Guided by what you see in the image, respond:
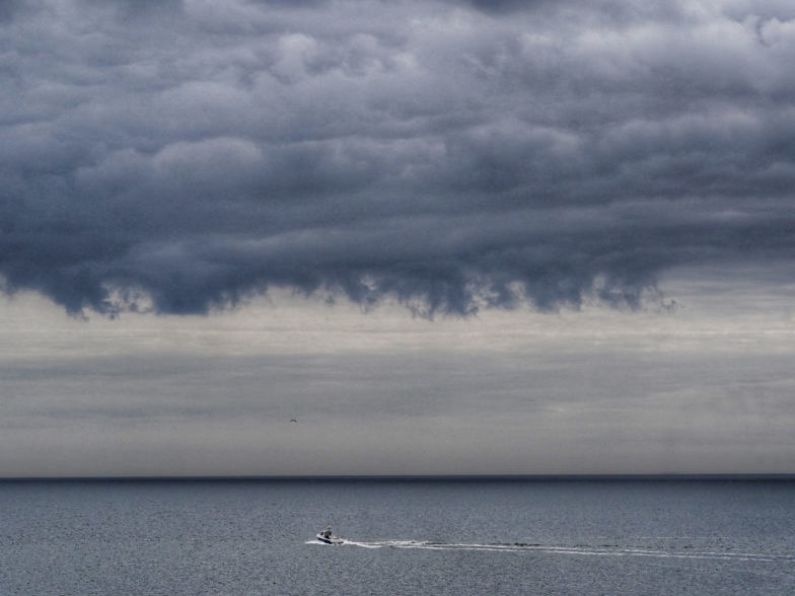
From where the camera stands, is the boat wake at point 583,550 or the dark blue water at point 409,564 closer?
the dark blue water at point 409,564

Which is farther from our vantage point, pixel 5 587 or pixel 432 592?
pixel 5 587

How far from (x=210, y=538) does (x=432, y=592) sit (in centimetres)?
7865

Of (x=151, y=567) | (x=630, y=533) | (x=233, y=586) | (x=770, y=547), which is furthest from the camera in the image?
(x=630, y=533)

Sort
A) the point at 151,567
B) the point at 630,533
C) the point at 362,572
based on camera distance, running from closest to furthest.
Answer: the point at 362,572 → the point at 151,567 → the point at 630,533

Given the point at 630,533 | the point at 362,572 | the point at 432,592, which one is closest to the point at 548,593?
the point at 432,592

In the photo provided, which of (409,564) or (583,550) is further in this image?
(583,550)

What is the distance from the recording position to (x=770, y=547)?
5979 inches

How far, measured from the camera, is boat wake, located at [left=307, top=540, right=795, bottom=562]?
433ft

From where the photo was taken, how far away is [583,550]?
5586 inches

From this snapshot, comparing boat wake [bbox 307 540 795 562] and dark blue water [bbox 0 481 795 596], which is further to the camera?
boat wake [bbox 307 540 795 562]

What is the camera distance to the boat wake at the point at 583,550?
132 m

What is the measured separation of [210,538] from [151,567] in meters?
45.7

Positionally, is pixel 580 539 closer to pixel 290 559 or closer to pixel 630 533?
pixel 630 533

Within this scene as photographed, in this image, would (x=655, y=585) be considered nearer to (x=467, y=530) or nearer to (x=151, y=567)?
(x=151, y=567)
